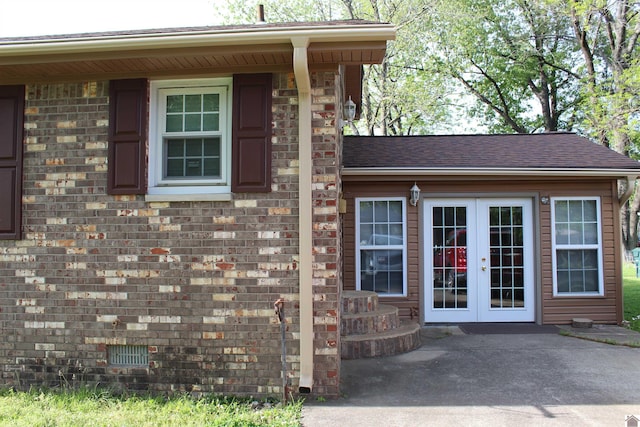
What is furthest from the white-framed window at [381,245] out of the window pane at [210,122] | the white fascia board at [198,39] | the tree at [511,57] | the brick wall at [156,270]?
the tree at [511,57]

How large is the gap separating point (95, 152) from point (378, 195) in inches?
190

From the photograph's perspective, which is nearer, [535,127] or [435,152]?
[435,152]

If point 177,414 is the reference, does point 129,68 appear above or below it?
above

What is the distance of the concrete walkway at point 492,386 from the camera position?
13.4ft

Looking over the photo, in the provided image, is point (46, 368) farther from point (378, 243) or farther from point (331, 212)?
point (378, 243)

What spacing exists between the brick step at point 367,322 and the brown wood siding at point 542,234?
1.65 metres

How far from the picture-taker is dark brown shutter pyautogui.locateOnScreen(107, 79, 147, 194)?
471 cm

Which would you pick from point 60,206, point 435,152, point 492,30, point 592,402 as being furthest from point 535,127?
point 60,206

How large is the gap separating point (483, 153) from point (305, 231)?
546 cm

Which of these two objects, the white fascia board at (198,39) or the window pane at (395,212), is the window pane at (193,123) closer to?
the white fascia board at (198,39)

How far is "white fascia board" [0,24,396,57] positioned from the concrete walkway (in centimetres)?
329

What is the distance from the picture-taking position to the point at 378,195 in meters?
8.36

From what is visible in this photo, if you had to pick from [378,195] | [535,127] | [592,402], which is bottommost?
[592,402]

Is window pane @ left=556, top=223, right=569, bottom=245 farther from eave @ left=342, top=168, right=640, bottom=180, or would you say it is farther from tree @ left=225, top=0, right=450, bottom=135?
tree @ left=225, top=0, right=450, bottom=135
